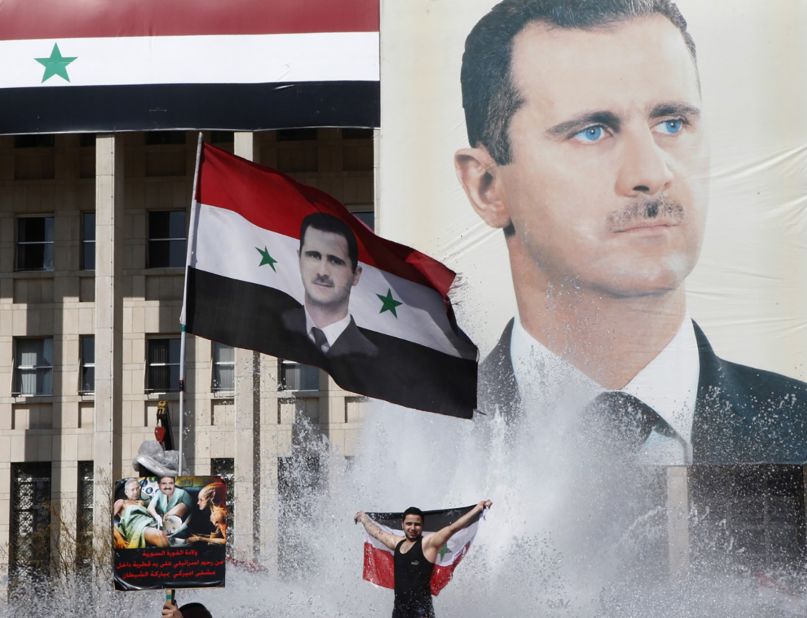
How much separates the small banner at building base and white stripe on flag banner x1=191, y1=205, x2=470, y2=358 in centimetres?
236

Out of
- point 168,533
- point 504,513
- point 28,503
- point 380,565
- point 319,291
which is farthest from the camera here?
point 28,503

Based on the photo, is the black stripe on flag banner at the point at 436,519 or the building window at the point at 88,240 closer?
the black stripe on flag banner at the point at 436,519

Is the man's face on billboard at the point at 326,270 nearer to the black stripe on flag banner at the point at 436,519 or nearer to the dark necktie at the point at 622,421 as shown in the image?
the black stripe on flag banner at the point at 436,519

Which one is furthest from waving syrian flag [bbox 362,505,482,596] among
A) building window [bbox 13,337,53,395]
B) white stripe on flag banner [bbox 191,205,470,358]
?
building window [bbox 13,337,53,395]

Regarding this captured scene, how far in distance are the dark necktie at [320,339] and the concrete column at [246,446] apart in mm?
16970

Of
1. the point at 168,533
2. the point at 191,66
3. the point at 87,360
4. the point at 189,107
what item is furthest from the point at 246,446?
the point at 168,533

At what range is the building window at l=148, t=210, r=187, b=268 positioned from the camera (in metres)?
35.1

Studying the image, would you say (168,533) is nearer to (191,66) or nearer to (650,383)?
(650,383)

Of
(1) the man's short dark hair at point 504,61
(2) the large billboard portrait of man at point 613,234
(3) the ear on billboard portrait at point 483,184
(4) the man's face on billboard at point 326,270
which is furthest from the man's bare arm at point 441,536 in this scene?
(1) the man's short dark hair at point 504,61

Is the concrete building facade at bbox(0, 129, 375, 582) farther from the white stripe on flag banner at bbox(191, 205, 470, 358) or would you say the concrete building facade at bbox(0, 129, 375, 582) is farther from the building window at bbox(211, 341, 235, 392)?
the white stripe on flag banner at bbox(191, 205, 470, 358)

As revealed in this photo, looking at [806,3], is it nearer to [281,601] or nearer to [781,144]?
[781,144]

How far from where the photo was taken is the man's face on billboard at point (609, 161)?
97.2 feet

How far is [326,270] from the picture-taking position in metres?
14.2

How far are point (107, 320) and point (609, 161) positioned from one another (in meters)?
10.9
